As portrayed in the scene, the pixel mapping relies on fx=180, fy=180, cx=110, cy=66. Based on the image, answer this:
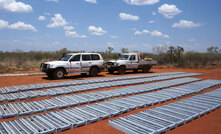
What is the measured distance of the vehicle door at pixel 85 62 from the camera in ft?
45.1

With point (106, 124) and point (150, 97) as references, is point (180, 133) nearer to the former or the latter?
point (106, 124)

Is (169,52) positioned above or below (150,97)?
above

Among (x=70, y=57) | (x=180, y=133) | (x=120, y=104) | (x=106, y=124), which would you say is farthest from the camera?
(x=70, y=57)

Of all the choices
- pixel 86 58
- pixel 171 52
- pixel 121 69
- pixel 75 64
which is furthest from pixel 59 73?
pixel 171 52

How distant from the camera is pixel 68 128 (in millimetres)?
4559

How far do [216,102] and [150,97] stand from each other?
247 centimetres

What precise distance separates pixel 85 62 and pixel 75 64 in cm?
87

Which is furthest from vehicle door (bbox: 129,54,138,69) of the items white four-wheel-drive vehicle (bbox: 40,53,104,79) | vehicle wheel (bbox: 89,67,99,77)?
vehicle wheel (bbox: 89,67,99,77)

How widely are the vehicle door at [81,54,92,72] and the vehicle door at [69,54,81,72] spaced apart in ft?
0.91

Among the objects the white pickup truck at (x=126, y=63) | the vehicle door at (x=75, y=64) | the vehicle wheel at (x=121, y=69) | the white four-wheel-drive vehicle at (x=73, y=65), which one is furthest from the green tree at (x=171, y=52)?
the vehicle door at (x=75, y=64)

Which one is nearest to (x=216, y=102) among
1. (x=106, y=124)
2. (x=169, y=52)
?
(x=106, y=124)

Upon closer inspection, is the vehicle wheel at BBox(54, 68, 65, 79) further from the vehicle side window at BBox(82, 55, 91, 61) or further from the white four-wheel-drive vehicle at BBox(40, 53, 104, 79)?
the vehicle side window at BBox(82, 55, 91, 61)

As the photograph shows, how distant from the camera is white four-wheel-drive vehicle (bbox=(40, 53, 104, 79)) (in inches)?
494

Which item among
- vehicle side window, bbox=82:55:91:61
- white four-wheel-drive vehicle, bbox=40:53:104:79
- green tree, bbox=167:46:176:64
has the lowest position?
white four-wheel-drive vehicle, bbox=40:53:104:79
